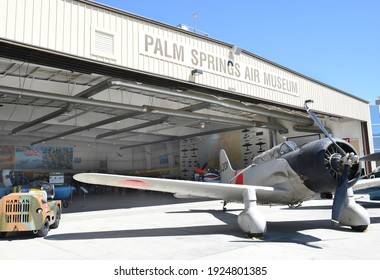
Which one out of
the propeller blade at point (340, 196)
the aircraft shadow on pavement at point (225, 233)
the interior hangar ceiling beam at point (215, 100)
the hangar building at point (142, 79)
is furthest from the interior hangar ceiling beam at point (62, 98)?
the propeller blade at point (340, 196)

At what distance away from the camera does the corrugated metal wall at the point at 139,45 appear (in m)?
8.48

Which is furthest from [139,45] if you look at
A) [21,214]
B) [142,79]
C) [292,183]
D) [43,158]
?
[43,158]

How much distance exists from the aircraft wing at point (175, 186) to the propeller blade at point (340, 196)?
169 centimetres

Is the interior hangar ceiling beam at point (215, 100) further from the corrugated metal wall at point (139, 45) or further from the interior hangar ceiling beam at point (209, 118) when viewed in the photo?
the interior hangar ceiling beam at point (209, 118)

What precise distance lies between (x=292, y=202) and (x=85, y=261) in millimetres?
5921

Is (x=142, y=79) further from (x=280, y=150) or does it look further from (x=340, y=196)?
(x=340, y=196)

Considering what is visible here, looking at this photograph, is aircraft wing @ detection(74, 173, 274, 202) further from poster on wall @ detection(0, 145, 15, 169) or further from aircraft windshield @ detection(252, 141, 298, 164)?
poster on wall @ detection(0, 145, 15, 169)

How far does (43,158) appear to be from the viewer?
3881 centimetres

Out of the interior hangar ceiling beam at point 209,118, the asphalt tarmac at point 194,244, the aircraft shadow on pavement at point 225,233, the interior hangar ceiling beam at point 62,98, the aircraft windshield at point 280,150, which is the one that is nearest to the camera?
the asphalt tarmac at point 194,244

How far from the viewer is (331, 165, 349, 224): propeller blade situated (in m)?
6.70

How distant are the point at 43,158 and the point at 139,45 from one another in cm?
3317

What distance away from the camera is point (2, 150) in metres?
35.3

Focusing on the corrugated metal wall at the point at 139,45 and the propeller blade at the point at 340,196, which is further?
the corrugated metal wall at the point at 139,45

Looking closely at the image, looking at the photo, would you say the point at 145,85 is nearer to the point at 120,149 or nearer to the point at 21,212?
the point at 21,212
